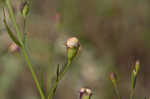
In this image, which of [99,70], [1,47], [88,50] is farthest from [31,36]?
[99,70]

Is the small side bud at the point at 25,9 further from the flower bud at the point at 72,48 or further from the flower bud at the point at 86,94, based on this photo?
the flower bud at the point at 86,94

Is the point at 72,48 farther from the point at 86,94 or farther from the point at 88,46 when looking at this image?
the point at 88,46

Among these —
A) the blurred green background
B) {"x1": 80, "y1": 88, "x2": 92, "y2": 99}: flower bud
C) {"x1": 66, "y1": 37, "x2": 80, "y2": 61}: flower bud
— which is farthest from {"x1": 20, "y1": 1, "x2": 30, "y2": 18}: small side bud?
the blurred green background

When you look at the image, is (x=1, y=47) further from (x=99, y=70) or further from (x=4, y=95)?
(x=99, y=70)

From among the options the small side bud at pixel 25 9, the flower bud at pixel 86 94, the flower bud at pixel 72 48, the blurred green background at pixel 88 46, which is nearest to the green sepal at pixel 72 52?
the flower bud at pixel 72 48

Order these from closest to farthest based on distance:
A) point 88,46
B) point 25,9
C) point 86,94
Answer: point 86,94
point 25,9
point 88,46

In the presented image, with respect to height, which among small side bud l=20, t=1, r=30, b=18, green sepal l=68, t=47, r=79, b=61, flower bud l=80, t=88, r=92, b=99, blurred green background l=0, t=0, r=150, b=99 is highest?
small side bud l=20, t=1, r=30, b=18

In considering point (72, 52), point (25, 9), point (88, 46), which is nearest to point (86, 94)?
point (72, 52)

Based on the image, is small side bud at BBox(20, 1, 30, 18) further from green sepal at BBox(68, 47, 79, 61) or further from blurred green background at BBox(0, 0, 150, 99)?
blurred green background at BBox(0, 0, 150, 99)
